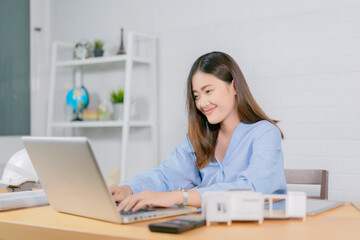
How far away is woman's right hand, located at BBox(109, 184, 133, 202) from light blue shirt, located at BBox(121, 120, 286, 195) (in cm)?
Result: 5

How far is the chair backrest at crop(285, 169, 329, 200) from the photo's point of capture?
2.13 metres

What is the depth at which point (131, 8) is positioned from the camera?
3898mm

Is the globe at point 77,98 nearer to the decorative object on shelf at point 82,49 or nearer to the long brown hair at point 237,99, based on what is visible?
the decorative object on shelf at point 82,49

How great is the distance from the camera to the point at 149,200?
4.42ft

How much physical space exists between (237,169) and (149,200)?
584 mm

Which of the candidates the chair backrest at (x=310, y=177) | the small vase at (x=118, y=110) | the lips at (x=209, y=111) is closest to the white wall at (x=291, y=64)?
the small vase at (x=118, y=110)

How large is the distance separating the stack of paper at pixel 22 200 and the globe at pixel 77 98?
7.54ft

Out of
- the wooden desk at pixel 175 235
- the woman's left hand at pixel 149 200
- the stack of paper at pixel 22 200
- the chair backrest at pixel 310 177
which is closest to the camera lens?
the wooden desk at pixel 175 235

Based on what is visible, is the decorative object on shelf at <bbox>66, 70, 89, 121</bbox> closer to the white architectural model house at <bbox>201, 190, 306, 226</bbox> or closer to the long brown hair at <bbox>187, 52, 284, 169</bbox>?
the long brown hair at <bbox>187, 52, 284, 169</bbox>

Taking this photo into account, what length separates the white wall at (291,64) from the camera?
9.68 ft

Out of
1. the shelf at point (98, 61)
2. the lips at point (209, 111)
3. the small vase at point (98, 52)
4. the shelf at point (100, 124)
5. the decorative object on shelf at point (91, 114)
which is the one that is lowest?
the shelf at point (100, 124)

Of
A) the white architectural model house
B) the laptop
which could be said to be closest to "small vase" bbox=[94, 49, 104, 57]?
the laptop

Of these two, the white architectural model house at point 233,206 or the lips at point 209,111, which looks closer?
the white architectural model house at point 233,206

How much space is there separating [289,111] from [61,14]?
2317mm
